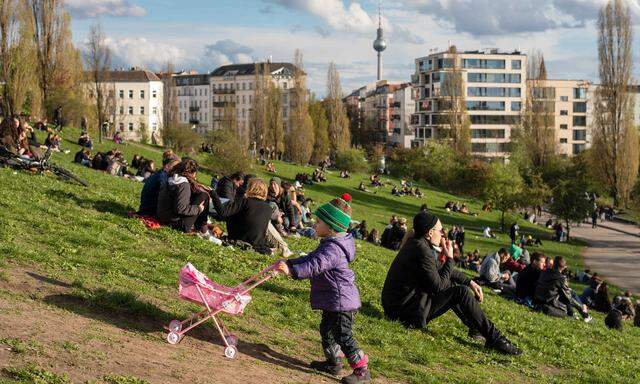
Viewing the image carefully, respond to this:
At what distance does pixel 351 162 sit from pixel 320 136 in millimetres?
15904

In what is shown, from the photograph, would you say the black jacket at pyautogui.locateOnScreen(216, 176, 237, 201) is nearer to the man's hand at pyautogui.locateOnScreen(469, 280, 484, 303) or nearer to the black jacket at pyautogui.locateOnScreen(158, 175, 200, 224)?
Answer: the black jacket at pyautogui.locateOnScreen(158, 175, 200, 224)

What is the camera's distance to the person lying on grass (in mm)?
8344

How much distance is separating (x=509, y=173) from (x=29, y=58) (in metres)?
37.4

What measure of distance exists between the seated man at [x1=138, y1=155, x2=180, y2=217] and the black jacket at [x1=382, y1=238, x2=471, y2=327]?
563 centimetres

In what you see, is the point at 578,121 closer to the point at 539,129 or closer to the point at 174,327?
the point at 539,129

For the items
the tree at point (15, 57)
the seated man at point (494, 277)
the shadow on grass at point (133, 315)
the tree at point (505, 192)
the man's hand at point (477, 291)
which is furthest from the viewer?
the tree at point (505, 192)

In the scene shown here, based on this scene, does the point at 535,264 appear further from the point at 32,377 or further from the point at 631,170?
the point at 631,170

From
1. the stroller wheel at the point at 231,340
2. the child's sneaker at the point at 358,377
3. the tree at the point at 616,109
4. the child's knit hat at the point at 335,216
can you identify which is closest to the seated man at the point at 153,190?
the stroller wheel at the point at 231,340

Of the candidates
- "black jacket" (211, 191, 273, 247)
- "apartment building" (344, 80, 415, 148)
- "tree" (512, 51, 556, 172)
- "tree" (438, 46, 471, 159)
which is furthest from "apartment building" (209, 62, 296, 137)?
"black jacket" (211, 191, 273, 247)

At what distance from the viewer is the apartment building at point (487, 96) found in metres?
126

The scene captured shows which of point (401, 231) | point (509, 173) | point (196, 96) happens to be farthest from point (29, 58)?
point (196, 96)

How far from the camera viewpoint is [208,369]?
7.80 metres

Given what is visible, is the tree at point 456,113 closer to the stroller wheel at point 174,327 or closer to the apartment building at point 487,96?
the apartment building at point 487,96

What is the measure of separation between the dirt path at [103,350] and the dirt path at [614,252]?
2778 cm
